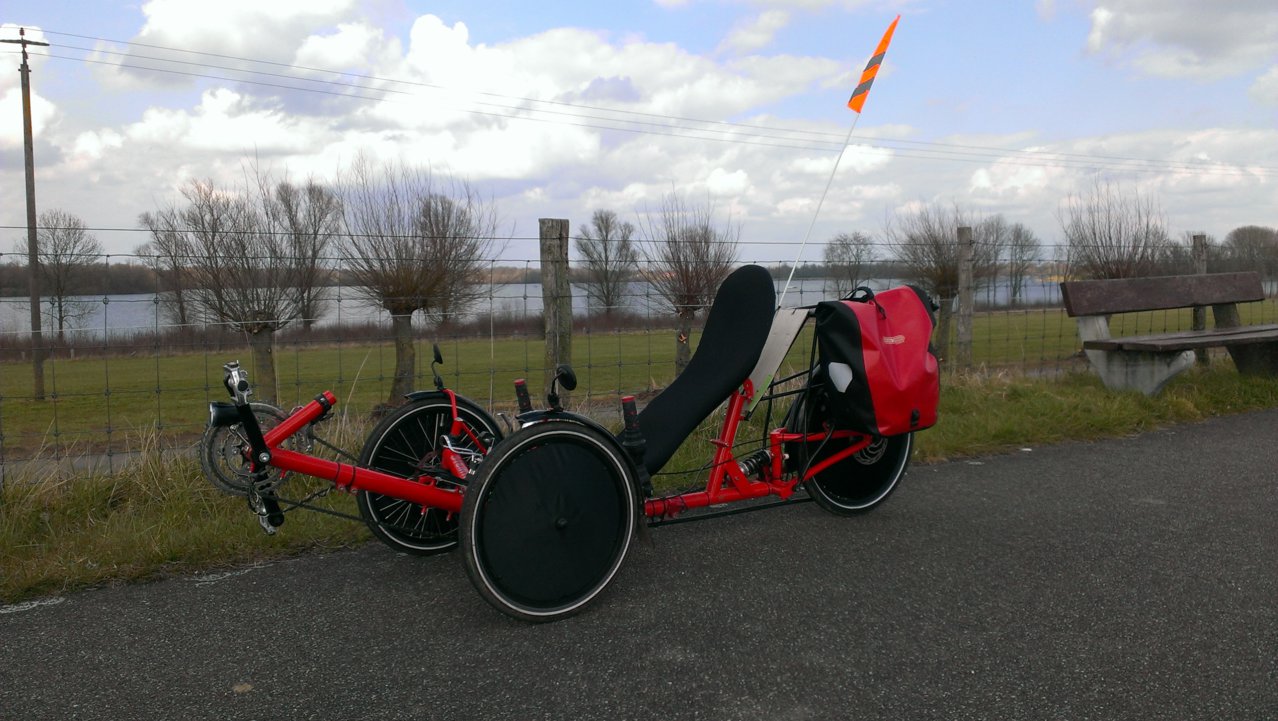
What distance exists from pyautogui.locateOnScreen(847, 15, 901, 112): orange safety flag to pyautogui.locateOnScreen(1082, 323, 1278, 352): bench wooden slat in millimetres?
4254

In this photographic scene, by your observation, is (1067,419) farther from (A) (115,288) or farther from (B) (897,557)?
(A) (115,288)

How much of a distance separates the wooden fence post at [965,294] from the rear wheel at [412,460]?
6762 mm

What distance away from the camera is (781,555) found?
394 cm

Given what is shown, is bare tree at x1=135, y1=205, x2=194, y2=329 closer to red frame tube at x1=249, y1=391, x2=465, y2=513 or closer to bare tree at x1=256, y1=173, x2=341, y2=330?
bare tree at x1=256, y1=173, x2=341, y2=330

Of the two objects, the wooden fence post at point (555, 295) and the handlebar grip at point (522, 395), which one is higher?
the wooden fence post at point (555, 295)

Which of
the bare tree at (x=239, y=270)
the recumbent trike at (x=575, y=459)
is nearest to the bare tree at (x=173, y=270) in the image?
the bare tree at (x=239, y=270)

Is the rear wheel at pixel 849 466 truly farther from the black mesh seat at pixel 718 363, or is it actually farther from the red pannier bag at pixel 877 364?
the black mesh seat at pixel 718 363

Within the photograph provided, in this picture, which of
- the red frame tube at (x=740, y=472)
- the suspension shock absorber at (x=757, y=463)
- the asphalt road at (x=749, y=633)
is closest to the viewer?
the asphalt road at (x=749, y=633)

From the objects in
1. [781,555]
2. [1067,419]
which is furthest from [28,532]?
[1067,419]

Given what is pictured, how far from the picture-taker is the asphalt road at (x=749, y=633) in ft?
8.68

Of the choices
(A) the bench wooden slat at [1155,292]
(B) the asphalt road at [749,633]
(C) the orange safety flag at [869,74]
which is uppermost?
(C) the orange safety flag at [869,74]

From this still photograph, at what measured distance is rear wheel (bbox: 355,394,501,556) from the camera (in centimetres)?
382

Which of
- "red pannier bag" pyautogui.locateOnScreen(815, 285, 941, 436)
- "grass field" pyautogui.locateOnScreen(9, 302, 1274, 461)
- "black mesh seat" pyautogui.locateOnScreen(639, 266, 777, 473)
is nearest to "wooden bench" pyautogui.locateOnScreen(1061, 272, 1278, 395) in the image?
"grass field" pyautogui.locateOnScreen(9, 302, 1274, 461)

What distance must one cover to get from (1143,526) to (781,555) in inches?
71.5
